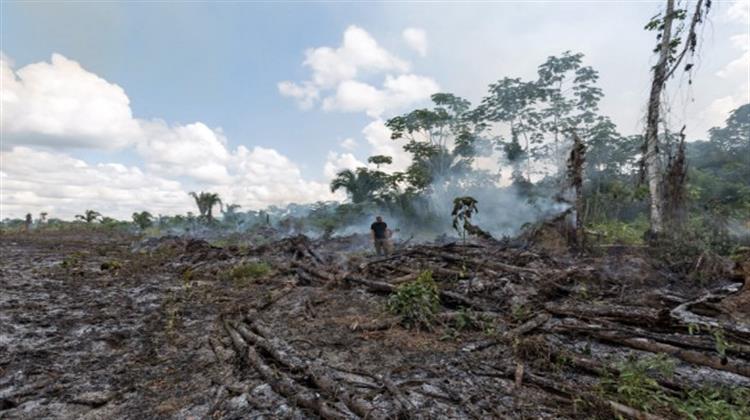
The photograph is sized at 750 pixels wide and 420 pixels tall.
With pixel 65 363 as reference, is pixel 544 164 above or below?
above

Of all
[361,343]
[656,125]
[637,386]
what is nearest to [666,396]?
[637,386]

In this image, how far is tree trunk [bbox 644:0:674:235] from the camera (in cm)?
988

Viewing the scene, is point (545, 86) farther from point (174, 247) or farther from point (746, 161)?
point (174, 247)

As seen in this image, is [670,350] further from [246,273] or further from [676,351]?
[246,273]

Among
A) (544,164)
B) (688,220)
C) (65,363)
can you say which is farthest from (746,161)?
(65,363)

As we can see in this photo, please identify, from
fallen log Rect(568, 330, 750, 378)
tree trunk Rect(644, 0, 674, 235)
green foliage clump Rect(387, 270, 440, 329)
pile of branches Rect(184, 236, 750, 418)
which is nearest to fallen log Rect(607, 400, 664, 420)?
pile of branches Rect(184, 236, 750, 418)

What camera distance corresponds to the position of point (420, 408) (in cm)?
291

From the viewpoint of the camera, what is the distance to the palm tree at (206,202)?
26859mm

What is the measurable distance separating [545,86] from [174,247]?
25.8m

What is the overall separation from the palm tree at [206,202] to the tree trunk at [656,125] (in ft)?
82.0

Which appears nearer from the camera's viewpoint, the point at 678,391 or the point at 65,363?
the point at 678,391

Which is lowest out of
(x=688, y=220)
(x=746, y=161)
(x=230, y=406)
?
(x=230, y=406)

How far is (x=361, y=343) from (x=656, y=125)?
9.96 meters

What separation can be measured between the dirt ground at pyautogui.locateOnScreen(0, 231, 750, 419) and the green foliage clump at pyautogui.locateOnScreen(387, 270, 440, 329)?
0.40 feet
